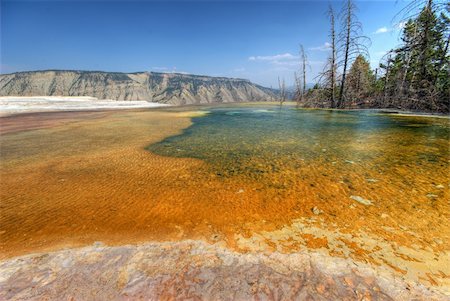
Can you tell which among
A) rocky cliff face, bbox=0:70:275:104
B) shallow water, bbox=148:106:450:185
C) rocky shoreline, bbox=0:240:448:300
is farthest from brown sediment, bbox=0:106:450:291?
rocky cliff face, bbox=0:70:275:104

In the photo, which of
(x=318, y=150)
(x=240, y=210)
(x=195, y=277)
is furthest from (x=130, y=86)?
(x=195, y=277)

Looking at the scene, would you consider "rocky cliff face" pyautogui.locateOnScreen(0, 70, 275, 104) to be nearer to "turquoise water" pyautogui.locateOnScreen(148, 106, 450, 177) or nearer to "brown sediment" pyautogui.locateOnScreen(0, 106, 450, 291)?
"turquoise water" pyautogui.locateOnScreen(148, 106, 450, 177)

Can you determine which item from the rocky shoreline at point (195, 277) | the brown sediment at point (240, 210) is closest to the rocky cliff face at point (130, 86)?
the brown sediment at point (240, 210)

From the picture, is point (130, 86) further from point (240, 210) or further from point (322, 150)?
point (240, 210)

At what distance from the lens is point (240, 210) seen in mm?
4066

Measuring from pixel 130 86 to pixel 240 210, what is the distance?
145m

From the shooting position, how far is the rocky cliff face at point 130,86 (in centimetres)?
10688

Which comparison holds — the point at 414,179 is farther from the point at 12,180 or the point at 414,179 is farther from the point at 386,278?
the point at 12,180

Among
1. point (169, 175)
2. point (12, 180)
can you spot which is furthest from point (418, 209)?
point (12, 180)

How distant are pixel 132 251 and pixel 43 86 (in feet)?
475

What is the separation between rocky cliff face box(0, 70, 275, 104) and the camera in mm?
106875

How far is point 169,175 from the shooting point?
5.97m

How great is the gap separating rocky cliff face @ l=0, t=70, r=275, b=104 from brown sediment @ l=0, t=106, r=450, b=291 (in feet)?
414

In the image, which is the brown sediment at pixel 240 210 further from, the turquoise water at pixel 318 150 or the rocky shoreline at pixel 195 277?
the turquoise water at pixel 318 150
